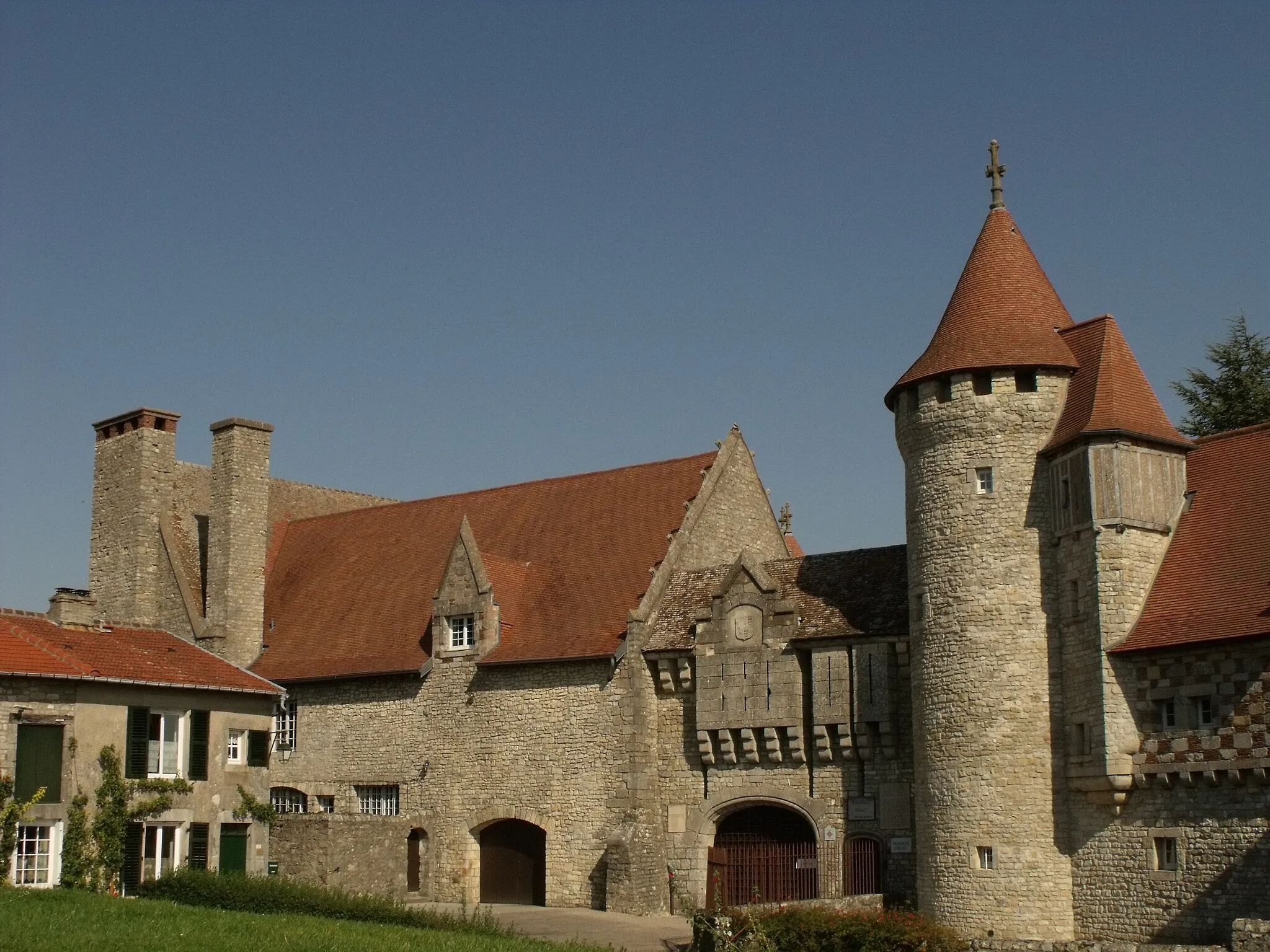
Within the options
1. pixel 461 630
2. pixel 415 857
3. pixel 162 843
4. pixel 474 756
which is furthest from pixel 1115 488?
pixel 162 843

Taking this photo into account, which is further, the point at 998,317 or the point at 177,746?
the point at 177,746

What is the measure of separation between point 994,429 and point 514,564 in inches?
483

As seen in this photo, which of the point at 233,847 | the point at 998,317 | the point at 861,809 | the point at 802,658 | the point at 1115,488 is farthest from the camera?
the point at 233,847

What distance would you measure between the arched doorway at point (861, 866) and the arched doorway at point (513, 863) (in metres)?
6.63

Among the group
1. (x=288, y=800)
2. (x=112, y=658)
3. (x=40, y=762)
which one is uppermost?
(x=112, y=658)

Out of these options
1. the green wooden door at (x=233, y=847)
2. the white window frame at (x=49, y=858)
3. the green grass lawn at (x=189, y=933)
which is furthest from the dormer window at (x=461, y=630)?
the green grass lawn at (x=189, y=933)

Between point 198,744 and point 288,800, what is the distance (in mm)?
3736

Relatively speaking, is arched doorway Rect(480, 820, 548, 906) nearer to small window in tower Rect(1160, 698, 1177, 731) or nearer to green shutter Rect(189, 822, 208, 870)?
green shutter Rect(189, 822, 208, 870)

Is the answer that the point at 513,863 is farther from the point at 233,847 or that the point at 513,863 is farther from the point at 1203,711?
the point at 1203,711

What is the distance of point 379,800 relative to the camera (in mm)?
34750

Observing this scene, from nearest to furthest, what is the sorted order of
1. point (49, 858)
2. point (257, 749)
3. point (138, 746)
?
1. point (49, 858)
2. point (138, 746)
3. point (257, 749)

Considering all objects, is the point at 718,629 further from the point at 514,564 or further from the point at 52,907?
the point at 52,907

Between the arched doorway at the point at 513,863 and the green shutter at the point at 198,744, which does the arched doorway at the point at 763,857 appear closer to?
the arched doorway at the point at 513,863

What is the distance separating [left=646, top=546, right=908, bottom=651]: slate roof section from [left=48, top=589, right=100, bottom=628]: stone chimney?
40.1 feet
